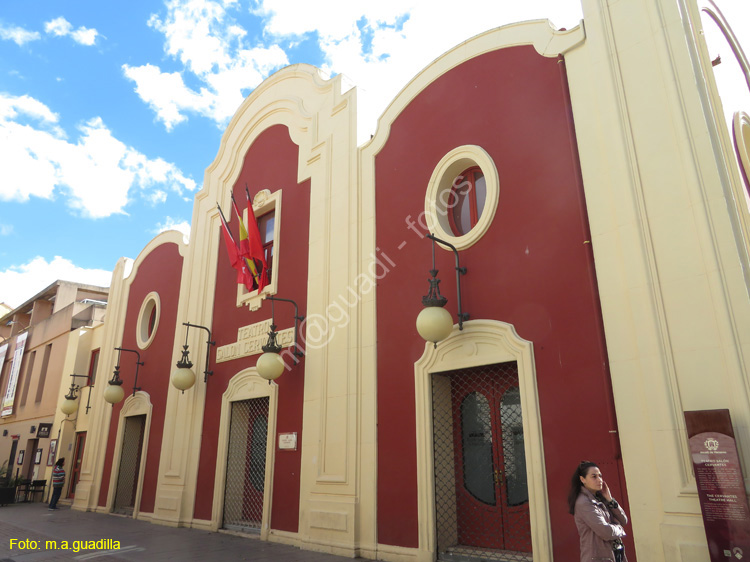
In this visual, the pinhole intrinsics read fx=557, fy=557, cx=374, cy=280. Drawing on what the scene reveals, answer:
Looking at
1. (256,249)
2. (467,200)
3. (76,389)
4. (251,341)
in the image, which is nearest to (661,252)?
(467,200)

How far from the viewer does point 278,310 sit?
10.7 metres

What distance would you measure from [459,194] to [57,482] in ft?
46.9

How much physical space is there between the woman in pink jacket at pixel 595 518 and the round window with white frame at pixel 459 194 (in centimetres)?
388

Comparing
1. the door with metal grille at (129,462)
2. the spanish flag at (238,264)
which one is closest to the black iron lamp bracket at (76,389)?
the door with metal grille at (129,462)

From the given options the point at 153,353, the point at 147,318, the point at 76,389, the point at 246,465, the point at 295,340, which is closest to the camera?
the point at 295,340

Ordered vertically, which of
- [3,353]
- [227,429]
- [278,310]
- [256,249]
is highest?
[3,353]

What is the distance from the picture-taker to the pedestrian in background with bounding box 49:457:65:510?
50.8 ft

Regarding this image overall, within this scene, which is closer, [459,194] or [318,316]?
[459,194]

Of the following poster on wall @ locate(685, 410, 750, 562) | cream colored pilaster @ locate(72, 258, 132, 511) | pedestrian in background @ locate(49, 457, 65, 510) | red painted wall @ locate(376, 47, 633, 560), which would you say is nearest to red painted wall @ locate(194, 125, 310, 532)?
red painted wall @ locate(376, 47, 633, 560)

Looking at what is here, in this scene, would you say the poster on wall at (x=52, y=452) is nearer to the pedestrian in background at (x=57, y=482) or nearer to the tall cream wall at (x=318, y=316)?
the pedestrian in background at (x=57, y=482)

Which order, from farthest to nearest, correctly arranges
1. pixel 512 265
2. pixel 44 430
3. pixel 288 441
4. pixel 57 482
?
pixel 44 430
pixel 57 482
pixel 288 441
pixel 512 265

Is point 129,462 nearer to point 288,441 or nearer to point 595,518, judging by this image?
point 288,441

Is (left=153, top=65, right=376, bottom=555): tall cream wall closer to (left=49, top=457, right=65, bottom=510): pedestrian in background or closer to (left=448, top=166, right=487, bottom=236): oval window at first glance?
(left=448, top=166, right=487, bottom=236): oval window

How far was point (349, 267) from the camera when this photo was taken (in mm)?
9344
